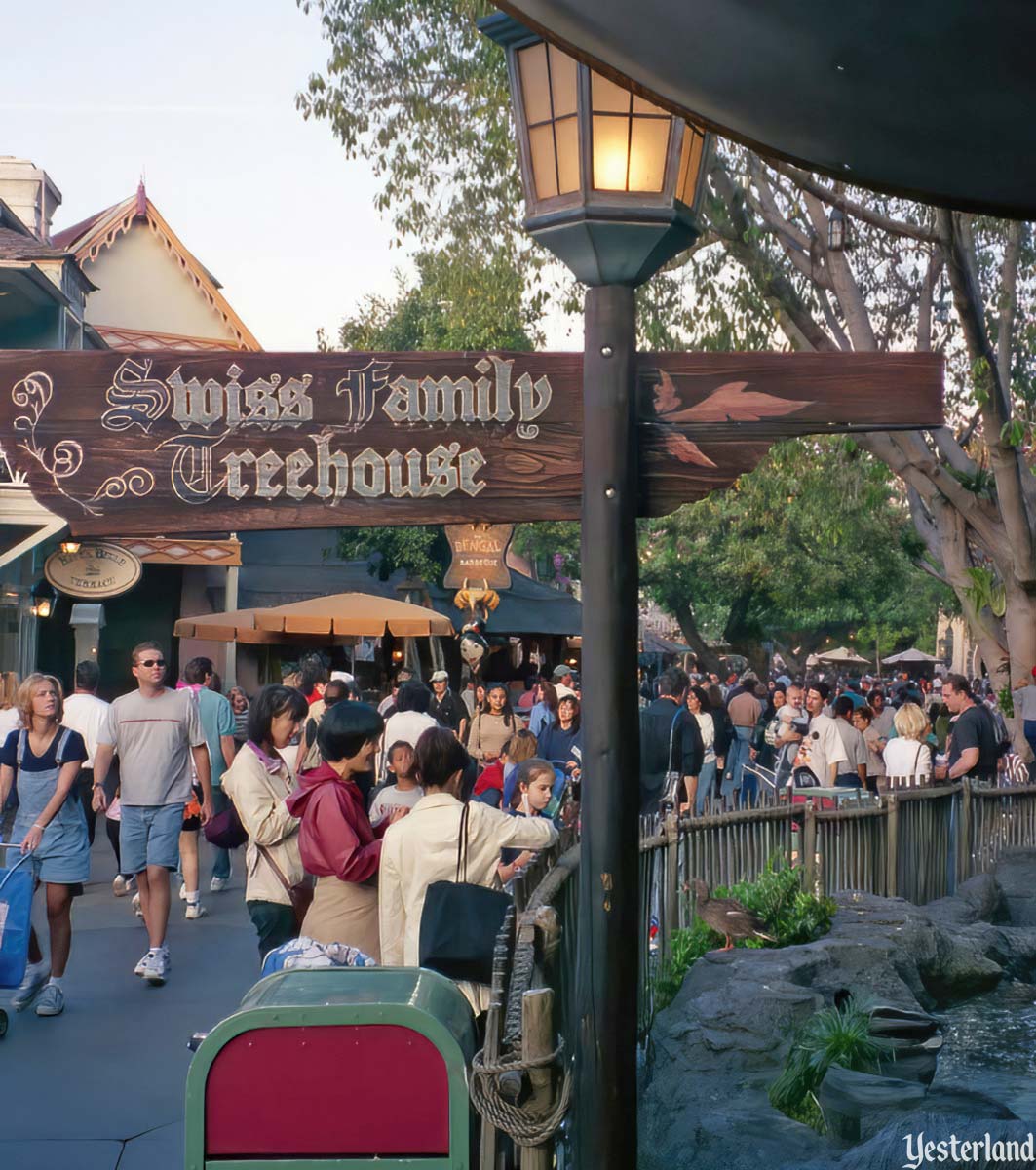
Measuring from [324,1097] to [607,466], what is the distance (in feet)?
5.12

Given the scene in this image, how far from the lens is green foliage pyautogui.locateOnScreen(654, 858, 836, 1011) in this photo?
24.6ft

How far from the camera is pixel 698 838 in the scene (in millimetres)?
8078

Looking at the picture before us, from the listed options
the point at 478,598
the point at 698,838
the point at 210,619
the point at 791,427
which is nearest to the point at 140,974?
the point at 698,838

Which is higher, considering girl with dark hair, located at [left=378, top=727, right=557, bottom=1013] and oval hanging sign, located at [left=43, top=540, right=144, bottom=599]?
oval hanging sign, located at [left=43, top=540, right=144, bottom=599]

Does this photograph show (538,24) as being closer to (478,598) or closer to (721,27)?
(721,27)

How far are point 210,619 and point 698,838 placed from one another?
1323 centimetres

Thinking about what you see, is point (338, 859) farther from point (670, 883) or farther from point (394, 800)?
point (670, 883)

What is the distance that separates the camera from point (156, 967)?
7.59 metres

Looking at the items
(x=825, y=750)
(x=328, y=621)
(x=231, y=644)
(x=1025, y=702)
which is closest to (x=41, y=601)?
(x=328, y=621)

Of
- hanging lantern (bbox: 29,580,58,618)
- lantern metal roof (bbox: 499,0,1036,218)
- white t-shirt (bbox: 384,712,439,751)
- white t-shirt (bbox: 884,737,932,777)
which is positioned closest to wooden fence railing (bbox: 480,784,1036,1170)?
white t-shirt (bbox: 884,737,932,777)

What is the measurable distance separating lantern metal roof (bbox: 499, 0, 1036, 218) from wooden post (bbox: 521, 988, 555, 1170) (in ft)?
7.44

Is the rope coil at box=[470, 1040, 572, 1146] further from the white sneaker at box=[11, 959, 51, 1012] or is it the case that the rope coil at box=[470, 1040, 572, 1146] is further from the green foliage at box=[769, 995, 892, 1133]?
the white sneaker at box=[11, 959, 51, 1012]

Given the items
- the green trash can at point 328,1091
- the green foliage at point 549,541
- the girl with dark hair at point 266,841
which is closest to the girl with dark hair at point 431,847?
the girl with dark hair at point 266,841

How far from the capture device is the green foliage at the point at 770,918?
7.51 m
